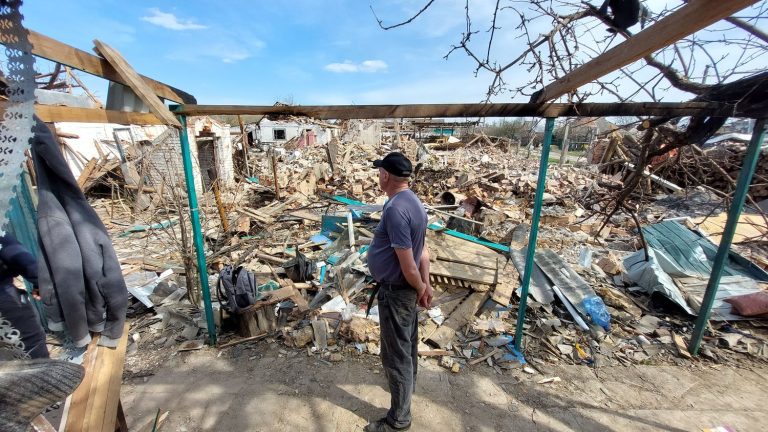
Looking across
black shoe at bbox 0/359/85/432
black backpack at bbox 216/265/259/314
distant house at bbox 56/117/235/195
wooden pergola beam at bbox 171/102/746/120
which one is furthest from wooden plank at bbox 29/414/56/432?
distant house at bbox 56/117/235/195

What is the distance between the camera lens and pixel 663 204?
11.2m

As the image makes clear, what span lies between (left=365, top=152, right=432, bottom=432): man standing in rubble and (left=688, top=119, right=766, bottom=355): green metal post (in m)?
3.41

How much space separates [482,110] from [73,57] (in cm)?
301

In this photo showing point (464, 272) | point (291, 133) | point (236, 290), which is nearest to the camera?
point (236, 290)

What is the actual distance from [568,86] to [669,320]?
4.10 metres

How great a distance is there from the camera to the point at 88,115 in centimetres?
209

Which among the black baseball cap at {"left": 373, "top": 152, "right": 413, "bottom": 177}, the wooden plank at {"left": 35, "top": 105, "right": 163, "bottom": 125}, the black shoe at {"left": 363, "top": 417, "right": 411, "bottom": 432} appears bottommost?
the black shoe at {"left": 363, "top": 417, "right": 411, "bottom": 432}

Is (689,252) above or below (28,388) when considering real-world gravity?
below

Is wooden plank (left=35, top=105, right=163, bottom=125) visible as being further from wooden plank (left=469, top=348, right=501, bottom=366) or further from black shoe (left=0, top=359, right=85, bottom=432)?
wooden plank (left=469, top=348, right=501, bottom=366)

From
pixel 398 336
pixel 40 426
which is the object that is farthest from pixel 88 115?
pixel 398 336

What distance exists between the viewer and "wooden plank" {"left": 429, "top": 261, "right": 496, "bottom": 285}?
440 cm

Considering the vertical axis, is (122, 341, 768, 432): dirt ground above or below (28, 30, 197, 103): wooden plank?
below

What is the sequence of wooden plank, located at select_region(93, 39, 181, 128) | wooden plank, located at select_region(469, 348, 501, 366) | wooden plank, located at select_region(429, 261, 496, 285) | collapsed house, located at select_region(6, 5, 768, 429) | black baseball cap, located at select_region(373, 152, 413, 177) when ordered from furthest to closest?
wooden plank, located at select_region(429, 261, 496, 285)
wooden plank, located at select_region(469, 348, 501, 366)
collapsed house, located at select_region(6, 5, 768, 429)
black baseball cap, located at select_region(373, 152, 413, 177)
wooden plank, located at select_region(93, 39, 181, 128)

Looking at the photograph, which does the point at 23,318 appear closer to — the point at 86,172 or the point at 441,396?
the point at 441,396
